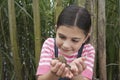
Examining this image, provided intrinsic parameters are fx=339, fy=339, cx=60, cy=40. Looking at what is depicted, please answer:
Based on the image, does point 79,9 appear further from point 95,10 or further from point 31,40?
point 31,40

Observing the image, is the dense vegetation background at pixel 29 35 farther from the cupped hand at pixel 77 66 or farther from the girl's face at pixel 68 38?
the cupped hand at pixel 77 66

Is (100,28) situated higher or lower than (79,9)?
lower

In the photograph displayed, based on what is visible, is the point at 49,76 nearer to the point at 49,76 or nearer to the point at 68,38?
the point at 49,76

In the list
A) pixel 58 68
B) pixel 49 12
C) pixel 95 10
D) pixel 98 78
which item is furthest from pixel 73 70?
pixel 49 12

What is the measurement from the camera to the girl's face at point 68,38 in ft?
3.76

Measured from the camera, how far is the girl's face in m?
1.15

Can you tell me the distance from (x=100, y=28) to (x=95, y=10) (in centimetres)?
11

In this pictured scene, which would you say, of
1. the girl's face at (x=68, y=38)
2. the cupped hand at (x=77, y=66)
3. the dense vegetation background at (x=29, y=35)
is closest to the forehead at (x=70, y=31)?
the girl's face at (x=68, y=38)

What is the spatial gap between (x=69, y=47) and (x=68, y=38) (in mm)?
31

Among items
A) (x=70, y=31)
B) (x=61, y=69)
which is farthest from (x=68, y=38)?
(x=61, y=69)

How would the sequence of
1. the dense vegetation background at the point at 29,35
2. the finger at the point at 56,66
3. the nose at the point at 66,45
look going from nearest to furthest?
the finger at the point at 56,66 → the nose at the point at 66,45 → the dense vegetation background at the point at 29,35

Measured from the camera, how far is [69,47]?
1146mm

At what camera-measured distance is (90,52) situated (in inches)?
52.9

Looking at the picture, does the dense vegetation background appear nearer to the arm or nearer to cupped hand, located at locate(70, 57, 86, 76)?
the arm
